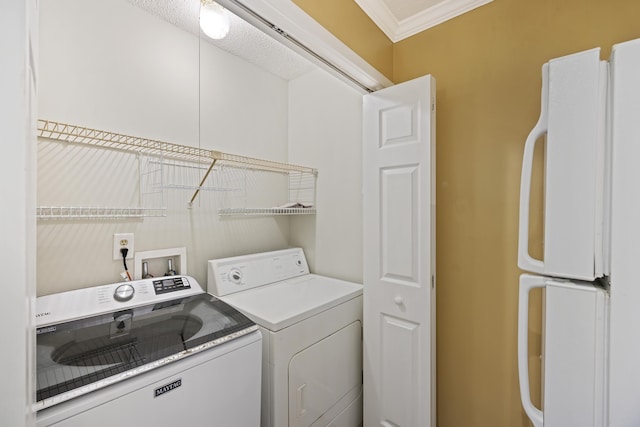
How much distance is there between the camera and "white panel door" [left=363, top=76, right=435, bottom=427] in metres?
1.40

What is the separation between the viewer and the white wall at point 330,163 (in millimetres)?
A: 1927

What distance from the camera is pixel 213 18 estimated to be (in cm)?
152

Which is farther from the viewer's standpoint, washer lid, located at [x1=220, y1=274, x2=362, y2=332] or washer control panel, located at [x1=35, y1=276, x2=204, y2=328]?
washer lid, located at [x1=220, y1=274, x2=362, y2=332]

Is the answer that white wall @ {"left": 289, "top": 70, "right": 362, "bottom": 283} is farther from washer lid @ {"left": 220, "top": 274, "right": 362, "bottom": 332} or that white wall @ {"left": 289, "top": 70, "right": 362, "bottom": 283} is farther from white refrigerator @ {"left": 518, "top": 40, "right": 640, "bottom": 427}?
white refrigerator @ {"left": 518, "top": 40, "right": 640, "bottom": 427}

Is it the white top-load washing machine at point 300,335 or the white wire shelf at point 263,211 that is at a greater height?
the white wire shelf at point 263,211

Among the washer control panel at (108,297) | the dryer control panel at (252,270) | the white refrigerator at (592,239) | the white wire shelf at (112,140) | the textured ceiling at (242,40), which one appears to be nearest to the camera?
the white refrigerator at (592,239)

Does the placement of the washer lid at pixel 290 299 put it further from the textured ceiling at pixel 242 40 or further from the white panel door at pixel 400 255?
the textured ceiling at pixel 242 40

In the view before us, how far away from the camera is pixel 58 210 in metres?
1.23

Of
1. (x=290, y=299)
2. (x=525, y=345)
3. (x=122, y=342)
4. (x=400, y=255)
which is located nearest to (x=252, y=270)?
(x=290, y=299)

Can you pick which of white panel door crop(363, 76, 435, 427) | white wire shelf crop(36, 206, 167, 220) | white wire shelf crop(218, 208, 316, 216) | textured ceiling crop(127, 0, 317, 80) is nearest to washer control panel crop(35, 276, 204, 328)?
white wire shelf crop(36, 206, 167, 220)

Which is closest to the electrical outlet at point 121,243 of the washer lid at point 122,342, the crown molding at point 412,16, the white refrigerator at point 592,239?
the washer lid at point 122,342

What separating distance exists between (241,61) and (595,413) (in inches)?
100

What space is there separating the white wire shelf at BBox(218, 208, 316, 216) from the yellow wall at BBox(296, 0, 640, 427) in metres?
1.00

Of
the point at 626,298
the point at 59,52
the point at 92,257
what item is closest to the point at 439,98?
the point at 626,298
